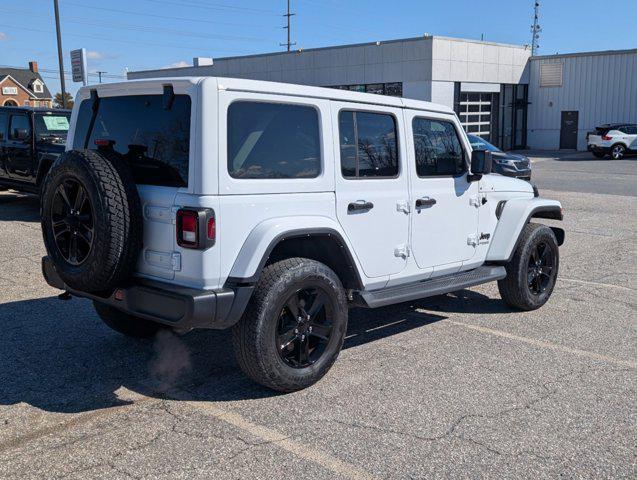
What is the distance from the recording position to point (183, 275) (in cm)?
404

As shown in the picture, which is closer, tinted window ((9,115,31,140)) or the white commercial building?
tinted window ((9,115,31,140))

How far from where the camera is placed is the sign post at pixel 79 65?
1919cm

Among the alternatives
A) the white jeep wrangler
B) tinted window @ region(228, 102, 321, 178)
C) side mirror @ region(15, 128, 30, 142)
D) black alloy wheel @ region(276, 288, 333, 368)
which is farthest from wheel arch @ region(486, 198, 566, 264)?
side mirror @ region(15, 128, 30, 142)

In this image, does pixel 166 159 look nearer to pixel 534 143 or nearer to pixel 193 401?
pixel 193 401

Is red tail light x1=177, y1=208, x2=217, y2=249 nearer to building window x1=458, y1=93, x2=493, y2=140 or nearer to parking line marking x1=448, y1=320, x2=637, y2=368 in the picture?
parking line marking x1=448, y1=320, x2=637, y2=368

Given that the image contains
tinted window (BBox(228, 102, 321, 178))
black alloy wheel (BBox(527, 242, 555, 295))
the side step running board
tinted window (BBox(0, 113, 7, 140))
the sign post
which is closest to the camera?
tinted window (BBox(228, 102, 321, 178))

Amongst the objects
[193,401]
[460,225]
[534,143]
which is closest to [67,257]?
[193,401]

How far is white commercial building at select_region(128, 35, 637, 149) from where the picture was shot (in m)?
32.7

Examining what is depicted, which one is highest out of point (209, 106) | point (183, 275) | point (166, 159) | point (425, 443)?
point (209, 106)

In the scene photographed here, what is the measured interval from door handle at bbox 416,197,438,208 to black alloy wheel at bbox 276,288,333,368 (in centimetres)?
123

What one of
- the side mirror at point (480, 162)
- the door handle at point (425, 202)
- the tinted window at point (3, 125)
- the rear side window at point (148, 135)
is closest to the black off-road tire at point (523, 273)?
the side mirror at point (480, 162)

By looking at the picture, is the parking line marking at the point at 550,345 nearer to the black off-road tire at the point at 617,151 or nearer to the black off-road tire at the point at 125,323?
the black off-road tire at the point at 125,323

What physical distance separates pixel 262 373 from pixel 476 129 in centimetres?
3304

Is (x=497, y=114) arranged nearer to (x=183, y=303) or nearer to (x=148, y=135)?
(x=148, y=135)
